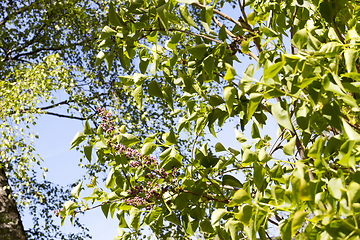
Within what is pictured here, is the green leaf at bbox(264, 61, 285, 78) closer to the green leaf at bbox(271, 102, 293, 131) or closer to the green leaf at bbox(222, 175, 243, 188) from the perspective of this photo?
the green leaf at bbox(271, 102, 293, 131)

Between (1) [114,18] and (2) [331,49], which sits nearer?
(2) [331,49]

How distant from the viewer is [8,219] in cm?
448

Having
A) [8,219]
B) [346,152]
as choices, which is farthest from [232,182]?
[8,219]

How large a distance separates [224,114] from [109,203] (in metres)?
0.55

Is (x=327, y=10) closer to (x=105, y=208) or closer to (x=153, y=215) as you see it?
(x=153, y=215)

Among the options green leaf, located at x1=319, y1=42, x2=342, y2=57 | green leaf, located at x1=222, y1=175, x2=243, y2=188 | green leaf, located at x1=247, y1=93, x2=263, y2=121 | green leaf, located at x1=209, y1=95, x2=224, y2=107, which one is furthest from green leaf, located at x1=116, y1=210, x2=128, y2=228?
green leaf, located at x1=319, y1=42, x2=342, y2=57

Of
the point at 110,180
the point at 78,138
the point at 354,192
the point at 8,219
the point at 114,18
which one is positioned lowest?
the point at 354,192

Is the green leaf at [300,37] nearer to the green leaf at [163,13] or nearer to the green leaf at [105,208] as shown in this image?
the green leaf at [163,13]

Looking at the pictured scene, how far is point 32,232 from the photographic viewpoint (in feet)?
19.0

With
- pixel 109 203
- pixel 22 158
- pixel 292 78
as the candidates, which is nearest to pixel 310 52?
pixel 292 78

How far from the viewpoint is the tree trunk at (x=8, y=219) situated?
4.54 meters

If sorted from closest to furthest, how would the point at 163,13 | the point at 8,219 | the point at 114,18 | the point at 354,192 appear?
1. the point at 354,192
2. the point at 163,13
3. the point at 114,18
4. the point at 8,219

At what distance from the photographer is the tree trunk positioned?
4539 millimetres

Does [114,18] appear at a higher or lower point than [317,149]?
higher
